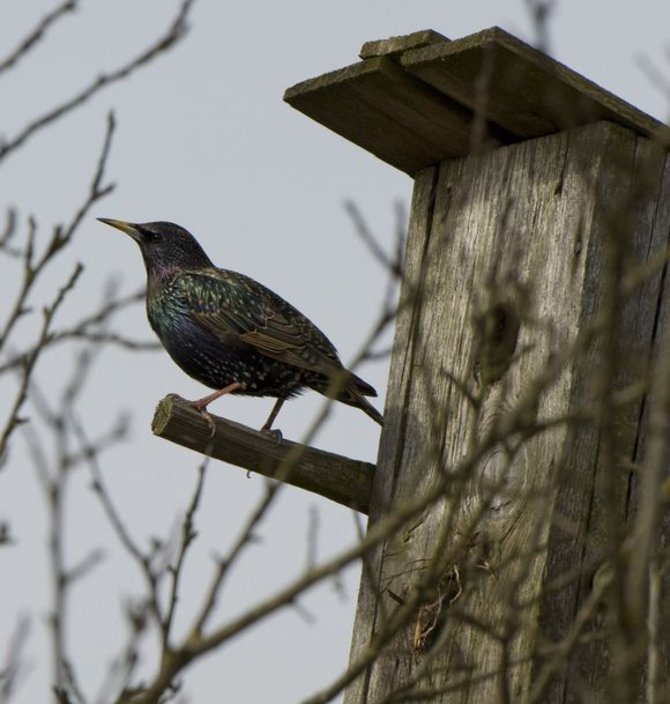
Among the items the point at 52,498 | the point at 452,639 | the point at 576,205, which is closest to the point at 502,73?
the point at 576,205

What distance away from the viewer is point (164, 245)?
244 inches

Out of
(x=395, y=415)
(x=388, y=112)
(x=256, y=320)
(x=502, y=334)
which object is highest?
(x=388, y=112)

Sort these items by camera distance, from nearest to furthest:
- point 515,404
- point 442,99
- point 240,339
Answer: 1. point 515,404
2. point 442,99
3. point 240,339

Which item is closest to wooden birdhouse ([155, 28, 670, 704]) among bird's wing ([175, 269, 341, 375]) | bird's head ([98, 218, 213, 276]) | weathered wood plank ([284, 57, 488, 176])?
weathered wood plank ([284, 57, 488, 176])

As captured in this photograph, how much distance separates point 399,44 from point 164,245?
205 centimetres

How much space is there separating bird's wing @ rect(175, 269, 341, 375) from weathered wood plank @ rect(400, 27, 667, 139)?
1.20m

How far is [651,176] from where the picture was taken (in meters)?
1.81

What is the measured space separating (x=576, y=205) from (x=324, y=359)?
146cm

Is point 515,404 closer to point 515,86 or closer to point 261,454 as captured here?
point 261,454

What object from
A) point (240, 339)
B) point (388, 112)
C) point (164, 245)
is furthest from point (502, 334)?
point (164, 245)

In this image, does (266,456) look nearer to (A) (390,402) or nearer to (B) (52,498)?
(A) (390,402)

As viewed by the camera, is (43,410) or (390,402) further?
(390,402)

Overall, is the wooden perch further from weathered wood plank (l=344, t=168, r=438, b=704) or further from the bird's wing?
the bird's wing

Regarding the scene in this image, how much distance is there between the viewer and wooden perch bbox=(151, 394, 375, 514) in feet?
13.5
